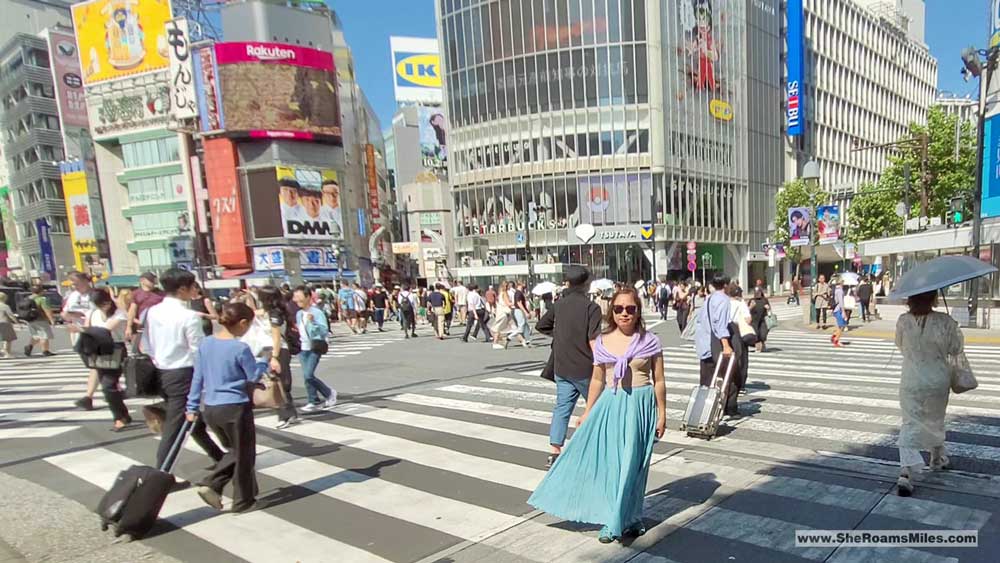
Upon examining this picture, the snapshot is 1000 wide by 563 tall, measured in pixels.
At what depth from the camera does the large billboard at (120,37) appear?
149 ft

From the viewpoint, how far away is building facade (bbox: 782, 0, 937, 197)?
2138 inches

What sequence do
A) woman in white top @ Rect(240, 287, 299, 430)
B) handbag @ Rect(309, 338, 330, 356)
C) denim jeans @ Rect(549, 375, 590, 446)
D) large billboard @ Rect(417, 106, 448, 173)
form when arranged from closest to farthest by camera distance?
denim jeans @ Rect(549, 375, 590, 446) < woman in white top @ Rect(240, 287, 299, 430) < handbag @ Rect(309, 338, 330, 356) < large billboard @ Rect(417, 106, 448, 173)

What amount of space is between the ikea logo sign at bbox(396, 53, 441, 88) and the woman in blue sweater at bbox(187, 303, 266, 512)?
292 feet

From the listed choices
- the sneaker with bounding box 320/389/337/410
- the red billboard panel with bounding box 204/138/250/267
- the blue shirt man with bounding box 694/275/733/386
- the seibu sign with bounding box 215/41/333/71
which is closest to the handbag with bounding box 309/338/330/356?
the sneaker with bounding box 320/389/337/410

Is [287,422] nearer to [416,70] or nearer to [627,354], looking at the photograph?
[627,354]

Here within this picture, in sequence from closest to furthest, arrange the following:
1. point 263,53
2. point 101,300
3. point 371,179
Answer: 1. point 101,300
2. point 263,53
3. point 371,179

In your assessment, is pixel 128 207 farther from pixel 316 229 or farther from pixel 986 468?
pixel 986 468

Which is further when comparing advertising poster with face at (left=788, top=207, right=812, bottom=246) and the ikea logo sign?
the ikea logo sign

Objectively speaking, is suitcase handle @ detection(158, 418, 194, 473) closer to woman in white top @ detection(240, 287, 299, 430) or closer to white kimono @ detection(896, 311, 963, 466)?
woman in white top @ detection(240, 287, 299, 430)

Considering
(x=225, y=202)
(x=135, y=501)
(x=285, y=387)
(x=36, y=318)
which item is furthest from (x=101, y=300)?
(x=225, y=202)

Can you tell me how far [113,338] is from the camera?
670cm

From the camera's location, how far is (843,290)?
14492 millimetres

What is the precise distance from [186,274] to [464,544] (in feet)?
11.5

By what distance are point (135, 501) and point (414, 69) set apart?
91467mm
